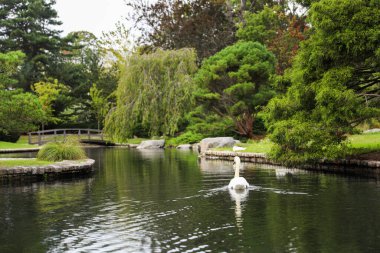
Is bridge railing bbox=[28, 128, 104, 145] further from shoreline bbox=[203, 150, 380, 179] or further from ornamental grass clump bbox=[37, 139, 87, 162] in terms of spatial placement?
shoreline bbox=[203, 150, 380, 179]

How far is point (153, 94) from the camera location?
39938 millimetres

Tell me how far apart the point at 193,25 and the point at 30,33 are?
22359 mm

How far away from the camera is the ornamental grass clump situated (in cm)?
2197

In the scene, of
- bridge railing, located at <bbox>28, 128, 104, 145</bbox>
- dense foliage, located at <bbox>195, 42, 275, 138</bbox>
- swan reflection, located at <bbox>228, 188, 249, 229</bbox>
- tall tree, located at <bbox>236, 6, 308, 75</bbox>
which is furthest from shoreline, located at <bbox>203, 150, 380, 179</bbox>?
bridge railing, located at <bbox>28, 128, 104, 145</bbox>

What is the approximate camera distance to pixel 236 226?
966cm

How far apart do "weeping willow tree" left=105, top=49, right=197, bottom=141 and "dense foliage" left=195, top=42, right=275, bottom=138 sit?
2.31 meters

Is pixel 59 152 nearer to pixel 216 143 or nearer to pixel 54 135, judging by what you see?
pixel 216 143

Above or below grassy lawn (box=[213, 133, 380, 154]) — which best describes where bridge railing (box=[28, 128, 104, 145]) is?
above

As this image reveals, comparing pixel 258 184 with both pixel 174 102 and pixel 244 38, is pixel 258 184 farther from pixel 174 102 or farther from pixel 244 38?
pixel 244 38

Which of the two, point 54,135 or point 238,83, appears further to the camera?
point 54,135

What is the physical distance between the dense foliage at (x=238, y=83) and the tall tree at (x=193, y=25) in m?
8.41

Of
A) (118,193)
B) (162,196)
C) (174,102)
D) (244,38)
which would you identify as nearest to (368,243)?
(162,196)

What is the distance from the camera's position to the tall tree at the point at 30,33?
56.6 m

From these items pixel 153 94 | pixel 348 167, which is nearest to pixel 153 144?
pixel 153 94
